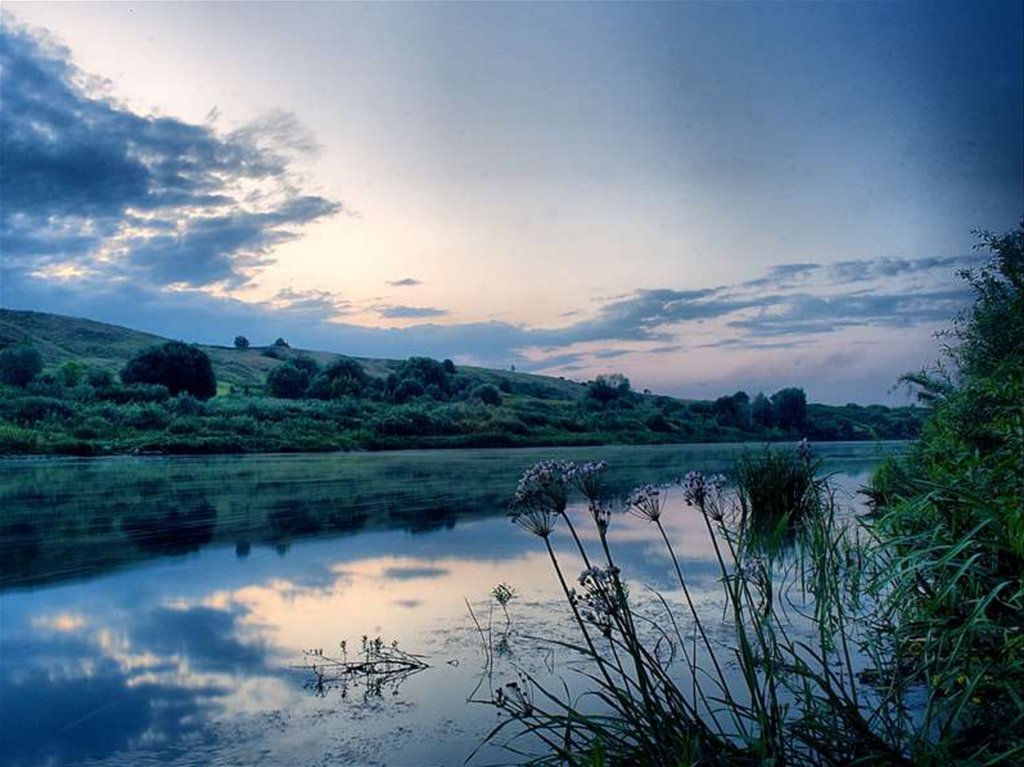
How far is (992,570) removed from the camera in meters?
3.60

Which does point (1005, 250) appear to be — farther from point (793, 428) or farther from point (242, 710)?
point (793, 428)

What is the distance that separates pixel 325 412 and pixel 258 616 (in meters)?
40.8

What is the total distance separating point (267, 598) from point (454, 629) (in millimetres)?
2531

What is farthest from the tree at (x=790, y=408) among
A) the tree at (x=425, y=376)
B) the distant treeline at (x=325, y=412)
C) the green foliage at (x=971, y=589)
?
the green foliage at (x=971, y=589)

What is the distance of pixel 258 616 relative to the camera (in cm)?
824

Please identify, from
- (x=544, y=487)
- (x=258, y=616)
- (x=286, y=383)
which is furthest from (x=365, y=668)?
(x=286, y=383)

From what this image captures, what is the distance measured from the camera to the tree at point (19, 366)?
4494 centimetres

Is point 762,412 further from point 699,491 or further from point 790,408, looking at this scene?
point 699,491

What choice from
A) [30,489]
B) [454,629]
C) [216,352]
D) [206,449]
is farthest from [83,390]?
[454,629]

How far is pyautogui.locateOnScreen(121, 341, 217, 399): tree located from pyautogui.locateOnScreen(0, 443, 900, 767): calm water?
106 ft

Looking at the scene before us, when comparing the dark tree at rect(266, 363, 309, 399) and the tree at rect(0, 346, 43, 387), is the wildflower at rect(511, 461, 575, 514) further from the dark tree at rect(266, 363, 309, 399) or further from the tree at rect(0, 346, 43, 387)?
the dark tree at rect(266, 363, 309, 399)

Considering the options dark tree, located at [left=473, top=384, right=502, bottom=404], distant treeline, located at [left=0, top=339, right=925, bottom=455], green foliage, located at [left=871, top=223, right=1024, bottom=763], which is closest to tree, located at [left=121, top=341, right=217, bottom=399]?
distant treeline, located at [left=0, top=339, right=925, bottom=455]

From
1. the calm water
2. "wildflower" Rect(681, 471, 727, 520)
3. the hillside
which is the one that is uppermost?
the hillside

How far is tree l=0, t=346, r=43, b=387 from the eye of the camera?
44.9 metres
